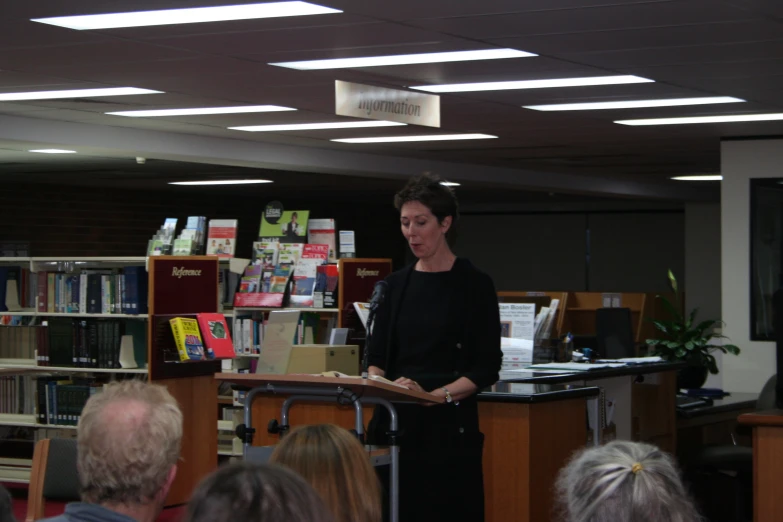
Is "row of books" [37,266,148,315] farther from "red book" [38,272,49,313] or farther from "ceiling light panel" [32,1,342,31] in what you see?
"ceiling light panel" [32,1,342,31]

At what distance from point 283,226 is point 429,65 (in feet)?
10.9

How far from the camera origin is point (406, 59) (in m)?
6.36

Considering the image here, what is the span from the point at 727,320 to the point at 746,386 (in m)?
0.60

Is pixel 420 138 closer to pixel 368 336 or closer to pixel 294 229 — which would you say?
pixel 294 229

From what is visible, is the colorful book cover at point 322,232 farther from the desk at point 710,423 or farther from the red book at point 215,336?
the desk at point 710,423

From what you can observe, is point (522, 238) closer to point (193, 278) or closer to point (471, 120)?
point (471, 120)

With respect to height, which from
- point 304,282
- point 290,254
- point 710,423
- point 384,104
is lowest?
point 710,423

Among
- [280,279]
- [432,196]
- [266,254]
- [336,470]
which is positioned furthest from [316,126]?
[336,470]

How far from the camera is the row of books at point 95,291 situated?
820 centimetres

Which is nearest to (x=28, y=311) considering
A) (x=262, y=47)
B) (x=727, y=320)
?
(x=262, y=47)

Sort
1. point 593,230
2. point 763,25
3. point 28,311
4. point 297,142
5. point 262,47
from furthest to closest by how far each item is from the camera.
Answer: point 593,230 → point 297,142 → point 28,311 → point 262,47 → point 763,25

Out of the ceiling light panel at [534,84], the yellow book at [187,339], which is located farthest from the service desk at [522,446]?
the yellow book at [187,339]

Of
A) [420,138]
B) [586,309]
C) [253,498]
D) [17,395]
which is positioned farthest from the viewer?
[586,309]

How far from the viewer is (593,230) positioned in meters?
20.0
